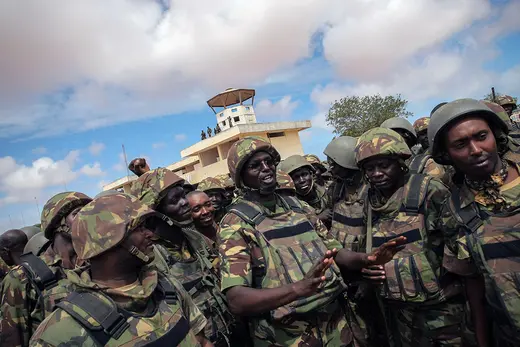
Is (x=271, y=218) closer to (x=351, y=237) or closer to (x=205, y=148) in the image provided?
(x=351, y=237)

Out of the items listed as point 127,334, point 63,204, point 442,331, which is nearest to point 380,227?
point 442,331

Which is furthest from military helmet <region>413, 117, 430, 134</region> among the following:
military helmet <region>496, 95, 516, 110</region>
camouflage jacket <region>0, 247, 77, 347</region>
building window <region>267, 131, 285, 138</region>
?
building window <region>267, 131, 285, 138</region>

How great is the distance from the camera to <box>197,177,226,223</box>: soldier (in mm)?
6230

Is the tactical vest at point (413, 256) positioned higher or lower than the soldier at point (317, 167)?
lower

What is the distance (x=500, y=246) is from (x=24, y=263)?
12.8ft

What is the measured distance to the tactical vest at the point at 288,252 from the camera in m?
2.72

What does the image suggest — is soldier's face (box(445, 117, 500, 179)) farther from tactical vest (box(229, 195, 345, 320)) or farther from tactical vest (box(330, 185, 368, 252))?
tactical vest (box(330, 185, 368, 252))

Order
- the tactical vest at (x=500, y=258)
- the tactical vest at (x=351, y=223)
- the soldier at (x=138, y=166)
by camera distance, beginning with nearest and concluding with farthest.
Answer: the tactical vest at (x=500, y=258) → the tactical vest at (x=351, y=223) → the soldier at (x=138, y=166)

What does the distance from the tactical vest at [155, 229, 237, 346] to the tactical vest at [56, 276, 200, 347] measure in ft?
4.01

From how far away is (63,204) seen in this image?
3.58 metres

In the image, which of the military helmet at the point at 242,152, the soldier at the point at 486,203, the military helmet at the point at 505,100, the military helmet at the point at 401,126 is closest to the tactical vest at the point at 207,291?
the military helmet at the point at 242,152

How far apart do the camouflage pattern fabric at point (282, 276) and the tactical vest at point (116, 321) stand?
1.91 feet

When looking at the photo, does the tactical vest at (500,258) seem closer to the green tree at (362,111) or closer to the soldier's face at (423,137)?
the soldier's face at (423,137)

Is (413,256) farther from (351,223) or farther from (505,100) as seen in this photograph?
(505,100)
